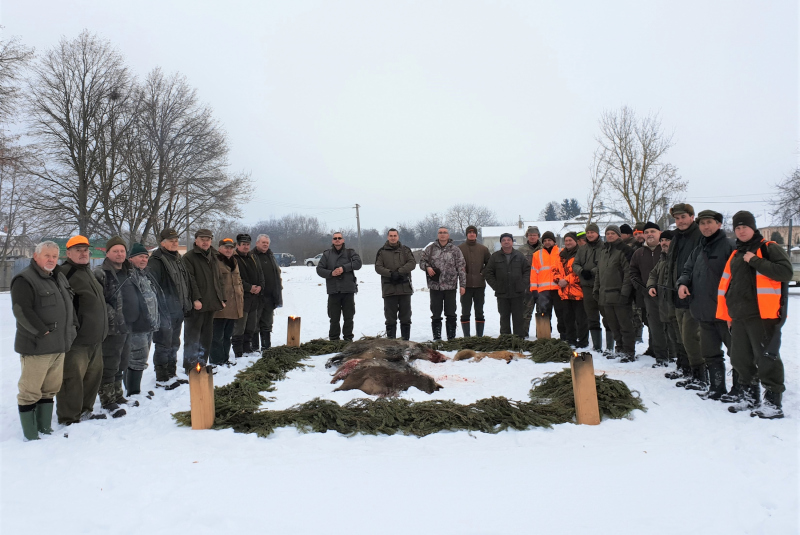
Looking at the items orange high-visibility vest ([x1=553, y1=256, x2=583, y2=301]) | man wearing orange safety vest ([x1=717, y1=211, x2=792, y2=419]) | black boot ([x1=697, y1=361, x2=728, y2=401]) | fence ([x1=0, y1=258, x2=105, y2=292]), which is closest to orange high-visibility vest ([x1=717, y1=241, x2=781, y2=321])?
Result: man wearing orange safety vest ([x1=717, y1=211, x2=792, y2=419])

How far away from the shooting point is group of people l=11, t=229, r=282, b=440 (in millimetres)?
4453

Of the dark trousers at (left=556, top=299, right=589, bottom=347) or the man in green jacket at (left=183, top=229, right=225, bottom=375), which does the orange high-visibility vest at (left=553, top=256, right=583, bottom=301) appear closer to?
the dark trousers at (left=556, top=299, right=589, bottom=347)

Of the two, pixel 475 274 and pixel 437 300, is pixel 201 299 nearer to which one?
pixel 437 300

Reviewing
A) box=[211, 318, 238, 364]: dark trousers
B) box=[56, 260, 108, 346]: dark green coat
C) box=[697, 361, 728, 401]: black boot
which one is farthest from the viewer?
box=[211, 318, 238, 364]: dark trousers

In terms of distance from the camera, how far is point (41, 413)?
455 cm

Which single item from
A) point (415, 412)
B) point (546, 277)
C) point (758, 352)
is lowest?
point (415, 412)

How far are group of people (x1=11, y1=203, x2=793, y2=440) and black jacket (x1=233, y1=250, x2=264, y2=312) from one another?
0.9 inches

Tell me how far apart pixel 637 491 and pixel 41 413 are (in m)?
5.05

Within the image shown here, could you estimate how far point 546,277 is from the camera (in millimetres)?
8852

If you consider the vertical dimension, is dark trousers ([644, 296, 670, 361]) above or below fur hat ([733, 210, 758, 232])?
below

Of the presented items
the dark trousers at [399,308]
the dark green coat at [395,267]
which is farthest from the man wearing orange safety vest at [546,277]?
the dark trousers at [399,308]

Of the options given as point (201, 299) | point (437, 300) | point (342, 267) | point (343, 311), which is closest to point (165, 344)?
point (201, 299)

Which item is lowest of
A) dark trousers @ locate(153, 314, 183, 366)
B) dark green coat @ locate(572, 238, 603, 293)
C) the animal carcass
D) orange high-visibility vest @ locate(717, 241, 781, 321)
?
the animal carcass

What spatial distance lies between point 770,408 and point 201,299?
6755 millimetres
